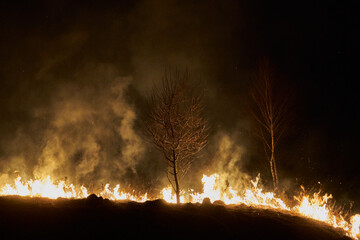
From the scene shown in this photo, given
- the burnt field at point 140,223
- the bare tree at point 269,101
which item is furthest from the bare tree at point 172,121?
the bare tree at point 269,101

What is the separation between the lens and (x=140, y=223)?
6402mm

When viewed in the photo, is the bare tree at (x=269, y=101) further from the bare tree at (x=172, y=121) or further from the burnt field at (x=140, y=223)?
the burnt field at (x=140, y=223)

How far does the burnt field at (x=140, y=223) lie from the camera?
597 centimetres

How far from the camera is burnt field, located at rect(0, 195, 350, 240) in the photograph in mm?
5973

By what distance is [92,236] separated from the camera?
19.1ft

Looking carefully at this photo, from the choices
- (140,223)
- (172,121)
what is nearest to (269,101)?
(172,121)

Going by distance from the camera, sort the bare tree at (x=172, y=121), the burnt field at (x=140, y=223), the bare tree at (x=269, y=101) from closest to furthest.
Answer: the burnt field at (x=140, y=223), the bare tree at (x=172, y=121), the bare tree at (x=269, y=101)

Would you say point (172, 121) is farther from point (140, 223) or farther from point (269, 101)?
point (269, 101)

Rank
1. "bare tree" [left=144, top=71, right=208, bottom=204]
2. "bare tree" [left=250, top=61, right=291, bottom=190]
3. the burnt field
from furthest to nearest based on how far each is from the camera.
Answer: "bare tree" [left=250, top=61, right=291, bottom=190] → "bare tree" [left=144, top=71, right=208, bottom=204] → the burnt field

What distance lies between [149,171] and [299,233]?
892cm

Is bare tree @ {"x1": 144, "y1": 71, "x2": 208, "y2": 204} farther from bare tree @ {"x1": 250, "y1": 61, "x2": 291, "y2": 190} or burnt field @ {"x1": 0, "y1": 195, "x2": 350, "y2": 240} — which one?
bare tree @ {"x1": 250, "y1": 61, "x2": 291, "y2": 190}

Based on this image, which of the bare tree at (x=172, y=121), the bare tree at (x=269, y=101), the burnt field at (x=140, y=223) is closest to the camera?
the burnt field at (x=140, y=223)

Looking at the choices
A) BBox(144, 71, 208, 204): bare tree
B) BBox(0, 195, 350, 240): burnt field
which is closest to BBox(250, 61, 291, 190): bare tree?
BBox(144, 71, 208, 204): bare tree

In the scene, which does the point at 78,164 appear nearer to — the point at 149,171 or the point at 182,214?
the point at 149,171
